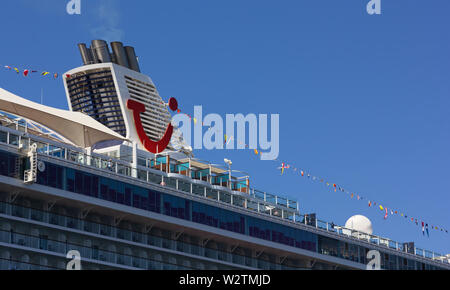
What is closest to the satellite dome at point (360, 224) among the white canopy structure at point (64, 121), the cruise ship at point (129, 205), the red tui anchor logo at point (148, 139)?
the cruise ship at point (129, 205)

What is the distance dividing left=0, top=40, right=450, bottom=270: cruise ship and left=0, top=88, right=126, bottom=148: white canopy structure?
3.2 inches

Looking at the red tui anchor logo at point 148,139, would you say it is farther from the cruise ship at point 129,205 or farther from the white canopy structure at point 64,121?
the white canopy structure at point 64,121

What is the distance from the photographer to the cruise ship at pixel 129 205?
56.4 m

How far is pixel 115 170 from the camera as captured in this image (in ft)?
205

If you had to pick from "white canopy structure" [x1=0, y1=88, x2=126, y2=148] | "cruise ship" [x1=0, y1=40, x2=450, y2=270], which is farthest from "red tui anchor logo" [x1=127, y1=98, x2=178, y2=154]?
"white canopy structure" [x1=0, y1=88, x2=126, y2=148]

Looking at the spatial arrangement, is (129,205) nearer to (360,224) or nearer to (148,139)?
(148,139)

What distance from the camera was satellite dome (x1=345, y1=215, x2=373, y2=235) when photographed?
3418 inches

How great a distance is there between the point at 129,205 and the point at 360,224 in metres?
30.9
